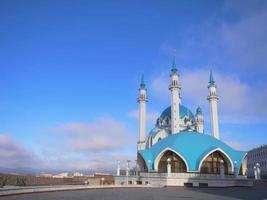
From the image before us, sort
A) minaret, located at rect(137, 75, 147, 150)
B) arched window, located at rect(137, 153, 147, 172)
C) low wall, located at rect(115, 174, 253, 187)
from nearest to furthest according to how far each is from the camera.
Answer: low wall, located at rect(115, 174, 253, 187), arched window, located at rect(137, 153, 147, 172), minaret, located at rect(137, 75, 147, 150)

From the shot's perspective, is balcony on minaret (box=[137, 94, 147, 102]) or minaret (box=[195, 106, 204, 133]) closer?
balcony on minaret (box=[137, 94, 147, 102])

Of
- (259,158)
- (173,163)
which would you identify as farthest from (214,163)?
(259,158)

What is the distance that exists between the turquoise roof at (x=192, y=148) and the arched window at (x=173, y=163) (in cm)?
128

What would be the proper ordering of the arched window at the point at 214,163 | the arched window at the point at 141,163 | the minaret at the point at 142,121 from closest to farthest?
1. the arched window at the point at 214,163
2. the arched window at the point at 141,163
3. the minaret at the point at 142,121

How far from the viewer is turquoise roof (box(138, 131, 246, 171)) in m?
58.0

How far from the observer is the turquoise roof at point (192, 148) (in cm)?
5803

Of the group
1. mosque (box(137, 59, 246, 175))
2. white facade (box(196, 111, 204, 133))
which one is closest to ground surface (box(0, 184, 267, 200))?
mosque (box(137, 59, 246, 175))

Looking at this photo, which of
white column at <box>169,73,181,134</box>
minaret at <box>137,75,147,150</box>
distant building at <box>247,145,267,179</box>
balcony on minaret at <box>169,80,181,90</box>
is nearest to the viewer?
white column at <box>169,73,181,134</box>

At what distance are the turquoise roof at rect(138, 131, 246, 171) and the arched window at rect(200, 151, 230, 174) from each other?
1.28 m

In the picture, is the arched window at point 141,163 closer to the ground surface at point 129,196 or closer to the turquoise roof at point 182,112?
the turquoise roof at point 182,112

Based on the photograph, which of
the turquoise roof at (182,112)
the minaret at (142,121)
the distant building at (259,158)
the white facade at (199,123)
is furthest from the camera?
the distant building at (259,158)

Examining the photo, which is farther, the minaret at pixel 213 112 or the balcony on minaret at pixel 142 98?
the balcony on minaret at pixel 142 98

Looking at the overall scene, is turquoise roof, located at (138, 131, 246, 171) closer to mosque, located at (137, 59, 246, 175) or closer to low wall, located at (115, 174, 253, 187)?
mosque, located at (137, 59, 246, 175)

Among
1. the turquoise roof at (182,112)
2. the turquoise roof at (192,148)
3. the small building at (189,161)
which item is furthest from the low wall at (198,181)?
the turquoise roof at (182,112)
